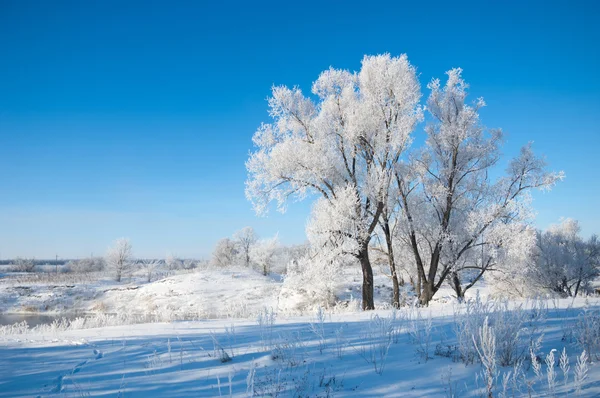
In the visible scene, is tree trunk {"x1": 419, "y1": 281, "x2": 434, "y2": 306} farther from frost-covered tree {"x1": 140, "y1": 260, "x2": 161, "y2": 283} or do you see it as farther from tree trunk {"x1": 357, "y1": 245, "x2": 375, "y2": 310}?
frost-covered tree {"x1": 140, "y1": 260, "x2": 161, "y2": 283}

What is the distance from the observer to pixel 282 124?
14320 millimetres

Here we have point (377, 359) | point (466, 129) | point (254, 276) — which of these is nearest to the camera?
point (377, 359)

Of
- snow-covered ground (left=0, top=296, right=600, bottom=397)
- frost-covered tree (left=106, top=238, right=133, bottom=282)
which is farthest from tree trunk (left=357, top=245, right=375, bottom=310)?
frost-covered tree (left=106, top=238, right=133, bottom=282)

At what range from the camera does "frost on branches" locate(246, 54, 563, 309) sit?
13.0 m

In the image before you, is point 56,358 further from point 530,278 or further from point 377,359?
point 530,278

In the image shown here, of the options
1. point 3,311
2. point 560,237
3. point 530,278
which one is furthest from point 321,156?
point 3,311

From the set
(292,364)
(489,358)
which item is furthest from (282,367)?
(489,358)

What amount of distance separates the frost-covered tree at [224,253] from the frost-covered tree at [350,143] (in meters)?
65.2

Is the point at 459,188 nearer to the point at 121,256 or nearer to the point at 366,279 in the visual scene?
the point at 366,279

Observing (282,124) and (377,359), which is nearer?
(377,359)

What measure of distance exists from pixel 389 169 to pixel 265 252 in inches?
2145

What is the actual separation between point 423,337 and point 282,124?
36.3ft

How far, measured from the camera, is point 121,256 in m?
53.1

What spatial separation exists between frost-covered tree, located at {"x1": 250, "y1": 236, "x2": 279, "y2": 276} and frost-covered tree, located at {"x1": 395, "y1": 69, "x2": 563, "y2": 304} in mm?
51851
